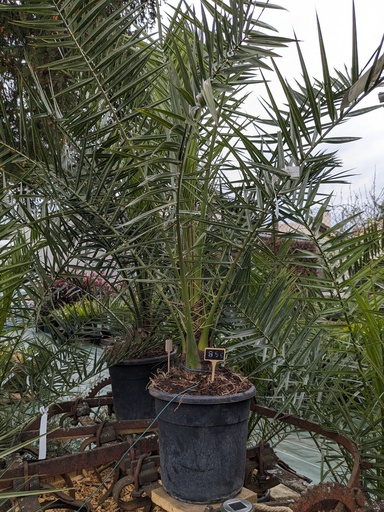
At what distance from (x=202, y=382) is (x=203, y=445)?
0.38 ft

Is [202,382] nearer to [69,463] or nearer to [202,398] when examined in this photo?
[202,398]

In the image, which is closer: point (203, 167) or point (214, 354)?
point (214, 354)

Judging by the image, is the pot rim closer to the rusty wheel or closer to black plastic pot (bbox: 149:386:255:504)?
black plastic pot (bbox: 149:386:255:504)

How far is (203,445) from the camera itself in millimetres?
938

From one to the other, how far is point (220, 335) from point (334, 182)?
48 cm

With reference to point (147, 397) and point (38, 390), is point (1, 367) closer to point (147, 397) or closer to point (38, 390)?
point (38, 390)

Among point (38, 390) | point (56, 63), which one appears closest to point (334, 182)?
point (56, 63)

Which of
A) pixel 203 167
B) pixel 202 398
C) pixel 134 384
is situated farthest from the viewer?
pixel 134 384

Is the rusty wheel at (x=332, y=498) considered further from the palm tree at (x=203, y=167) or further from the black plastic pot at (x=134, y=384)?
the black plastic pot at (x=134, y=384)

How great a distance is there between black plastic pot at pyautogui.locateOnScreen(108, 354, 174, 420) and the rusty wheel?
774mm

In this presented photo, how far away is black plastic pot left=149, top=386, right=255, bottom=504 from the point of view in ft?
3.05

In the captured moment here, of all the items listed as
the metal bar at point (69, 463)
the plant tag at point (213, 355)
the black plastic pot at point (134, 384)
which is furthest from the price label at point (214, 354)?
the black plastic pot at point (134, 384)

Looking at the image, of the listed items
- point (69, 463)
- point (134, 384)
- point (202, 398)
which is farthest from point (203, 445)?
point (134, 384)

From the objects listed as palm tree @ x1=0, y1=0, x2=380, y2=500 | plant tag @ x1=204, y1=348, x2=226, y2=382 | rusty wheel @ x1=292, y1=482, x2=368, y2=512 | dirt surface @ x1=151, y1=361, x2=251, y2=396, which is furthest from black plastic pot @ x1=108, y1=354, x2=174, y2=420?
rusty wheel @ x1=292, y1=482, x2=368, y2=512
